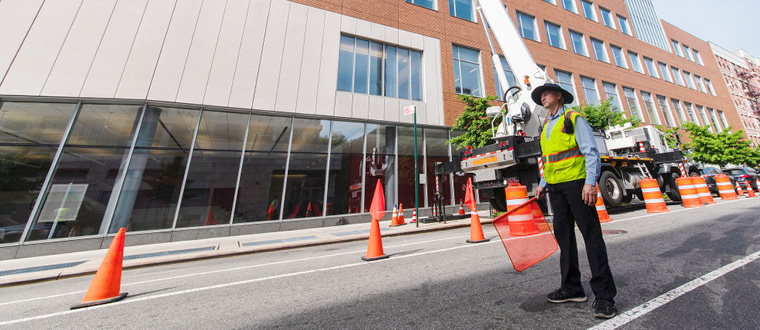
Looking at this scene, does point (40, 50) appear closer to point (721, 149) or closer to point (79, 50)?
point (79, 50)

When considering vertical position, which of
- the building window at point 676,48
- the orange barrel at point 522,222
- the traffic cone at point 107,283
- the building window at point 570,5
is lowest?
the traffic cone at point 107,283

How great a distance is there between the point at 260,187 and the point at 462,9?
16853 millimetres

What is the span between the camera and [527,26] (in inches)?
775

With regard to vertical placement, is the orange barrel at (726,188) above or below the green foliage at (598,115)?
below

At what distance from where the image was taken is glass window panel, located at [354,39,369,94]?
12.9 metres

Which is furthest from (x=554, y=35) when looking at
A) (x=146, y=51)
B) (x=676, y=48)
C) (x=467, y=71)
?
(x=146, y=51)

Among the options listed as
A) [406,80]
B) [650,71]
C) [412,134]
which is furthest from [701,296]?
[650,71]

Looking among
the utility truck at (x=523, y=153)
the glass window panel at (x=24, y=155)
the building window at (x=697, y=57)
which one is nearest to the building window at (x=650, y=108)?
the building window at (x=697, y=57)

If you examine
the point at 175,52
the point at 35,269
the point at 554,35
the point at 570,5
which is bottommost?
the point at 35,269

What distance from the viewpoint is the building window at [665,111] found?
1005 inches

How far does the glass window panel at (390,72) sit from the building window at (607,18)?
952 inches

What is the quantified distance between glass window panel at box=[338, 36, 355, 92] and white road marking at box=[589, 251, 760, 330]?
12044 millimetres

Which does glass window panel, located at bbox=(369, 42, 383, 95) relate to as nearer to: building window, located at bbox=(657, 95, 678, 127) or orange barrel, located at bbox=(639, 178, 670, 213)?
orange barrel, located at bbox=(639, 178, 670, 213)

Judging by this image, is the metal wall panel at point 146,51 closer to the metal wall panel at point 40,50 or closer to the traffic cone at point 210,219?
the metal wall panel at point 40,50
